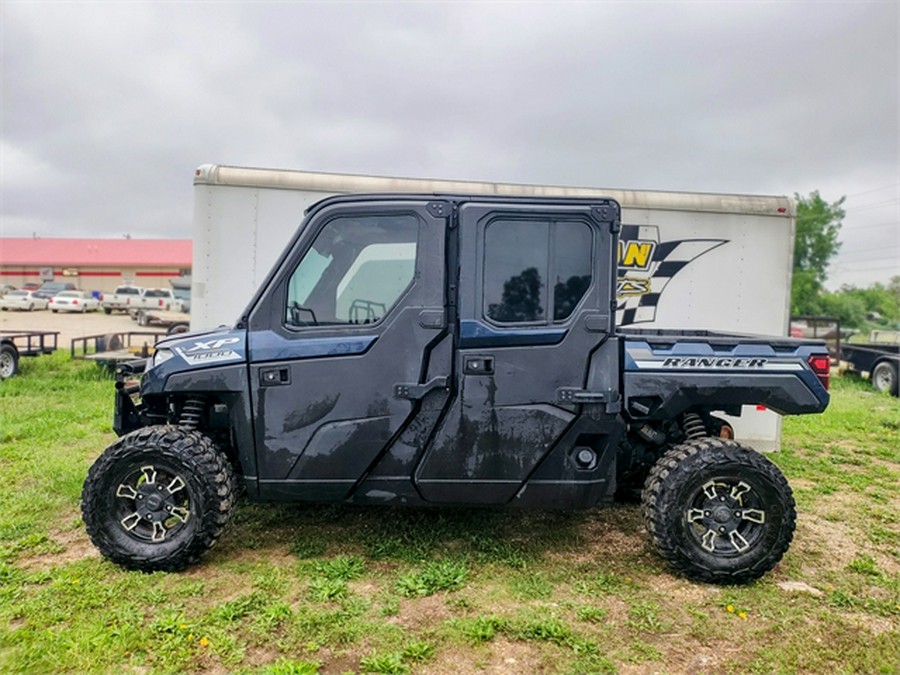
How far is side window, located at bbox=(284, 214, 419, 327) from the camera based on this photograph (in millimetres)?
3605

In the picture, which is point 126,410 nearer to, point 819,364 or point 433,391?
point 433,391

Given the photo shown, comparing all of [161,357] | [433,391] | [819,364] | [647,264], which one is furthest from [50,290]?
[819,364]

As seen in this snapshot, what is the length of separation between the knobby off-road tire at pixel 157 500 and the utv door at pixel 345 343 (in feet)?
1.07

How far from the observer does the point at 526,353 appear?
3562 mm

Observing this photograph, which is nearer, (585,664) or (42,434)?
(585,664)

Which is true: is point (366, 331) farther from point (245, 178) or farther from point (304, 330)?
point (245, 178)

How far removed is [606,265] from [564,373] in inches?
28.6

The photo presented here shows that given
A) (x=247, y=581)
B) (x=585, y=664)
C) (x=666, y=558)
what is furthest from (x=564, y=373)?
(x=247, y=581)

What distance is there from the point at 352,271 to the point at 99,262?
54.7m

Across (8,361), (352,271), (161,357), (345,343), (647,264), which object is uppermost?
(647,264)

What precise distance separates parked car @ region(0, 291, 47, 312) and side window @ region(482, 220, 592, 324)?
40.1 metres

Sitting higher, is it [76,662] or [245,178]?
[245,178]

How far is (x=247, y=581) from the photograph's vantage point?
3.50 m

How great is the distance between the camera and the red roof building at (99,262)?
47812 millimetres
